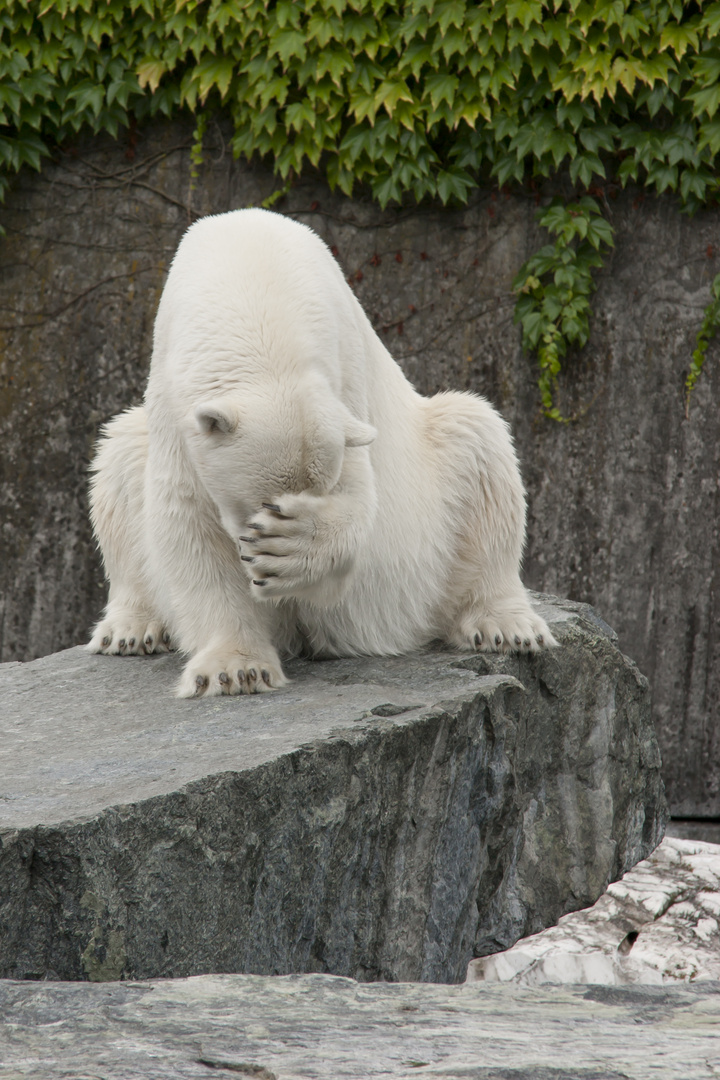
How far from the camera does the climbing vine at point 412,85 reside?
21.5ft

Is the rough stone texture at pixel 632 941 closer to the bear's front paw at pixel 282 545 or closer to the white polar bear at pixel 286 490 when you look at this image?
the white polar bear at pixel 286 490

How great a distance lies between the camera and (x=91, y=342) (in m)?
7.28

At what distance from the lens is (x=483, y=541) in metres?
4.13

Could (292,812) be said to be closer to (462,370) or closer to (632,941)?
(632,941)

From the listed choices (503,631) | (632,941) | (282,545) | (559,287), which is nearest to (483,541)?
(503,631)

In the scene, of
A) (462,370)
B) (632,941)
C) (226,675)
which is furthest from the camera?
(462,370)

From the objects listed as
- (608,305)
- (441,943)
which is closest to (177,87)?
(608,305)

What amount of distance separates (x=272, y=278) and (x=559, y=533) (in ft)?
13.2

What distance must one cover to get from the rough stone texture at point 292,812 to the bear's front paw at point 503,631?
0.27 ft

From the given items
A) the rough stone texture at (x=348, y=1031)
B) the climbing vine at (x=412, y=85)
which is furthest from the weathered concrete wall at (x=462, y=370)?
the rough stone texture at (x=348, y=1031)

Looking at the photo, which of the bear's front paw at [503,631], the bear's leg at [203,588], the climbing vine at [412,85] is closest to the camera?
the bear's leg at [203,588]

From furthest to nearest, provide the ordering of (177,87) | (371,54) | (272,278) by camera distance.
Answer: (177,87) < (371,54) < (272,278)

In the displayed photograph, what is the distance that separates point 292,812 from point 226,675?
74 cm

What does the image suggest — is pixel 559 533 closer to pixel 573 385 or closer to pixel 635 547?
pixel 635 547
